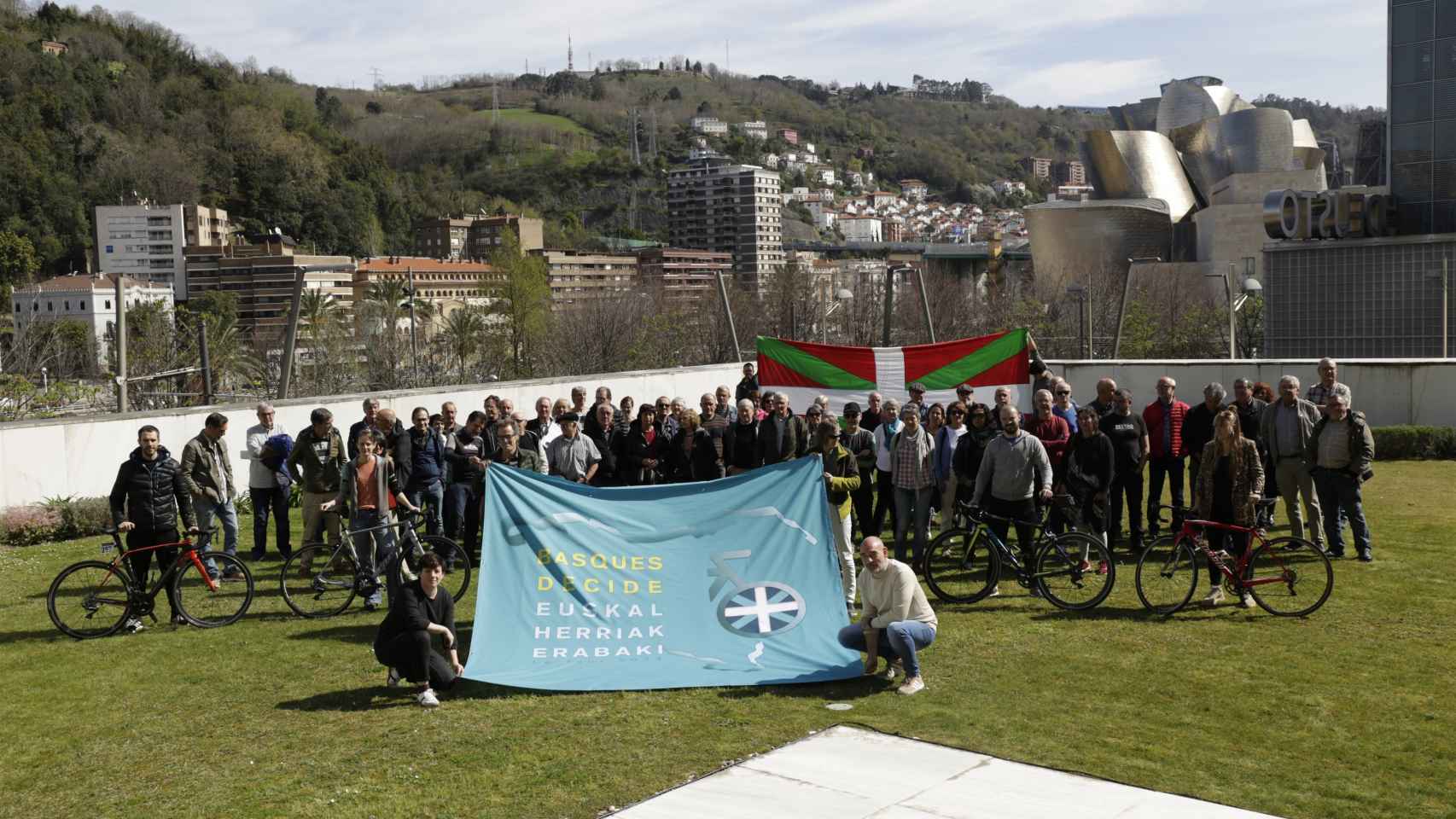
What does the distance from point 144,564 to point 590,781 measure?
229 inches

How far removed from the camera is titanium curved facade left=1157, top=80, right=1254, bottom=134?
97625mm

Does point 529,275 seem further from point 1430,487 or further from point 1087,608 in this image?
point 1087,608

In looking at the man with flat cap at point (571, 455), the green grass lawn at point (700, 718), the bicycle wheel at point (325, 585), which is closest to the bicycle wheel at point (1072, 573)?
the green grass lawn at point (700, 718)

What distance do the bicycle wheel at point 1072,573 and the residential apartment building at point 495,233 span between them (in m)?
140

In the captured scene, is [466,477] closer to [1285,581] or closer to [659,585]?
[659,585]

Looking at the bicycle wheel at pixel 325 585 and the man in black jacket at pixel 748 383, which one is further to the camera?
the man in black jacket at pixel 748 383

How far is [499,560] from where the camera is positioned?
32.1ft

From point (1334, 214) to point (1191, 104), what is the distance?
6674 cm

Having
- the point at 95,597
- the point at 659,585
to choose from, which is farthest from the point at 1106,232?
the point at 95,597

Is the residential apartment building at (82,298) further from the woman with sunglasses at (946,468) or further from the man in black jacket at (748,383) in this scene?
the woman with sunglasses at (946,468)

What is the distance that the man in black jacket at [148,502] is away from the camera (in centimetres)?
1100

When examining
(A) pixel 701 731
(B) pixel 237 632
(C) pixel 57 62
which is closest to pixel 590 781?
(A) pixel 701 731

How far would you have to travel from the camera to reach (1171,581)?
38.3 ft

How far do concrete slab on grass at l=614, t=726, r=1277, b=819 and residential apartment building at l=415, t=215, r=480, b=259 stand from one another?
147219 mm
